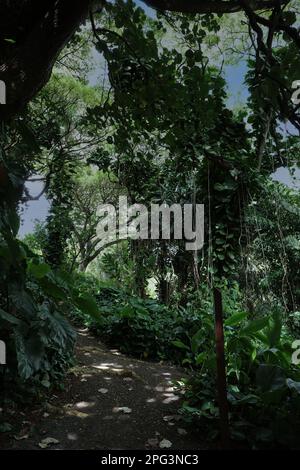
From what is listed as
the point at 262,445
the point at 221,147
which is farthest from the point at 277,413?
the point at 221,147

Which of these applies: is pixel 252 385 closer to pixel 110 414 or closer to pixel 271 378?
pixel 271 378

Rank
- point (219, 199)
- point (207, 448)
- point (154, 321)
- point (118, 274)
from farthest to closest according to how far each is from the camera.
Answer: point (118, 274) < point (154, 321) < point (219, 199) < point (207, 448)

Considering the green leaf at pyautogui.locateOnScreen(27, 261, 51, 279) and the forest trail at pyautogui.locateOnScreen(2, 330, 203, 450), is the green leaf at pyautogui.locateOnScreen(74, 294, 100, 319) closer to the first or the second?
the green leaf at pyautogui.locateOnScreen(27, 261, 51, 279)

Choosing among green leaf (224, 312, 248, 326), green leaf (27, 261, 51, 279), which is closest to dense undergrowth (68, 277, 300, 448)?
green leaf (224, 312, 248, 326)

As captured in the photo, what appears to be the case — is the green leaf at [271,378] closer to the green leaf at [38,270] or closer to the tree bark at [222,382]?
the tree bark at [222,382]

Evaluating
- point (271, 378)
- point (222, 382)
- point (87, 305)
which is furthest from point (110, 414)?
point (271, 378)

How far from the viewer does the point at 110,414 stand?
3121mm

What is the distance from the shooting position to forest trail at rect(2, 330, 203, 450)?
2602 mm

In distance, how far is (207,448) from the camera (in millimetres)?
2574

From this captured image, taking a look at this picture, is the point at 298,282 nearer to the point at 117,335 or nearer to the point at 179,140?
the point at 117,335

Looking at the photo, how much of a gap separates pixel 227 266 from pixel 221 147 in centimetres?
168

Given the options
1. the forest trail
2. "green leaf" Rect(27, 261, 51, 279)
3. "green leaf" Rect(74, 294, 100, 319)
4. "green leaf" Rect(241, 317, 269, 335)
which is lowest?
the forest trail

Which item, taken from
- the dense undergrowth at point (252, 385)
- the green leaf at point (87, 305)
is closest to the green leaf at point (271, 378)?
the dense undergrowth at point (252, 385)

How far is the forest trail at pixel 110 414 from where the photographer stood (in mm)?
2602
